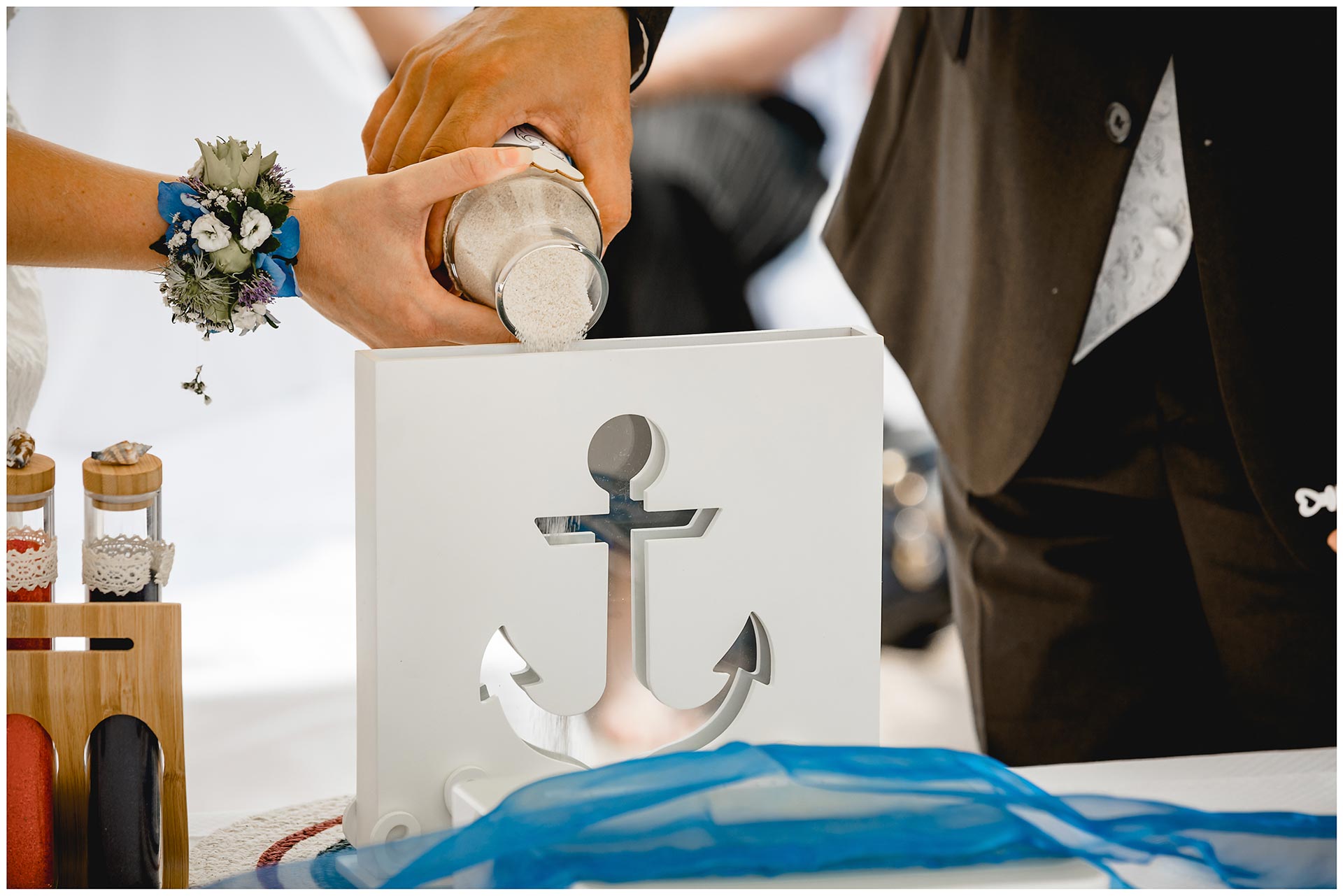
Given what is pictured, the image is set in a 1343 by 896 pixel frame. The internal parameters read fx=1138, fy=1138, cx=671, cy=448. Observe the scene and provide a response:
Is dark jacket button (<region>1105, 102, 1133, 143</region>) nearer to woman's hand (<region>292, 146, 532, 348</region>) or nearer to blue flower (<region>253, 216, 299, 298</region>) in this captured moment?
woman's hand (<region>292, 146, 532, 348</region>)

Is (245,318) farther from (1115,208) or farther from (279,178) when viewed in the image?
(1115,208)

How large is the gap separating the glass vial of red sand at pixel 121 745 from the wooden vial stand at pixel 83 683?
10 millimetres

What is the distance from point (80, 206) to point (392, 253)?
0.25 metres

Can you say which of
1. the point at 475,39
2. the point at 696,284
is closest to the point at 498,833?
the point at 475,39

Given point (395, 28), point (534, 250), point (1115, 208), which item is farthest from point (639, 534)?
point (395, 28)

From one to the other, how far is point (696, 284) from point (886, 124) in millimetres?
673

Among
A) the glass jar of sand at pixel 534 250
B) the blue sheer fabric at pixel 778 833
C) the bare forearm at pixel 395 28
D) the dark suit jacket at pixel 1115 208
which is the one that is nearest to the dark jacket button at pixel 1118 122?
the dark suit jacket at pixel 1115 208

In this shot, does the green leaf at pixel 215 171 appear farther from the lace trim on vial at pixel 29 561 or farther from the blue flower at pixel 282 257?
the lace trim on vial at pixel 29 561

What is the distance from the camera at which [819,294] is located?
2455mm

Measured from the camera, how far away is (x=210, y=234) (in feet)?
2.85

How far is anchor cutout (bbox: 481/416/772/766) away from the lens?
80 centimetres

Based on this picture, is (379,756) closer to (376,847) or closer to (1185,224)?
(376,847)

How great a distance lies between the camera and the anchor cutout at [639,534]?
2.63 ft

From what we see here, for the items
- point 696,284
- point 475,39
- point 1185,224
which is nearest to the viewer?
point 475,39
